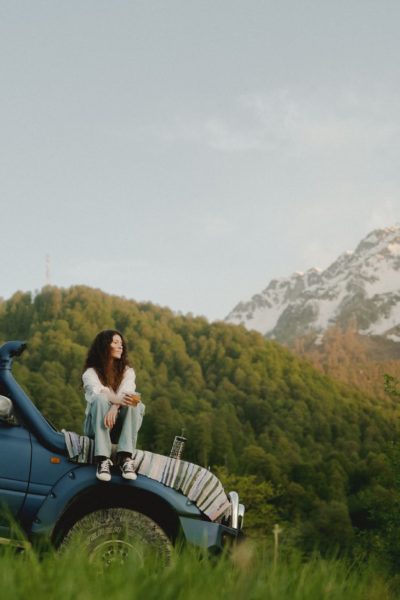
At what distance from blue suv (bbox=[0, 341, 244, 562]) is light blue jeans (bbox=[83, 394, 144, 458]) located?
0.19 metres

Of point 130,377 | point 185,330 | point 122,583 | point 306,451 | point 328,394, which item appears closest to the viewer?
point 122,583

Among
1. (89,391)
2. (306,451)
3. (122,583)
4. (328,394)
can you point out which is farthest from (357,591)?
(328,394)

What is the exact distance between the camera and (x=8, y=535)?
16.9 ft

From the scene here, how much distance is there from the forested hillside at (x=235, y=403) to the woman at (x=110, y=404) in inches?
2404

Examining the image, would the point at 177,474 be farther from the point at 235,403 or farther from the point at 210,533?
the point at 235,403

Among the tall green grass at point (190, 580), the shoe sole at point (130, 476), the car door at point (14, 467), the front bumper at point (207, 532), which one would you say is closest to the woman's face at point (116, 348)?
the car door at point (14, 467)

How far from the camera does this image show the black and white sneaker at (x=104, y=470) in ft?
17.4

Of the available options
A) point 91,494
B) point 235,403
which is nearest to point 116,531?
point 91,494

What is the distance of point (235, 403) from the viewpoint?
444 ft

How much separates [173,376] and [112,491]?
14275 centimetres

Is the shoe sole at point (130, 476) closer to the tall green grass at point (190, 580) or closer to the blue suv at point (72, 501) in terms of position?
the blue suv at point (72, 501)

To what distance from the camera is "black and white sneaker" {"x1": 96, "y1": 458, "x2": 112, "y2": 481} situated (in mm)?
5301

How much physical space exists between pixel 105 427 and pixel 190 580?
97.0 inches

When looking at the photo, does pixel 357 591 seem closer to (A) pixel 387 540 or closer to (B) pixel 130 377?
(B) pixel 130 377
